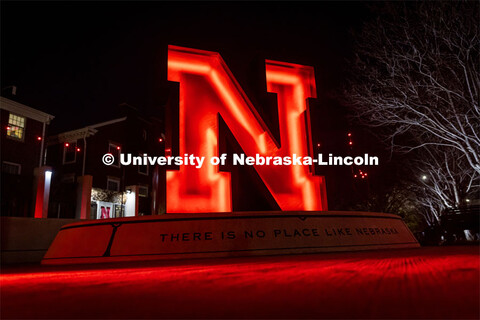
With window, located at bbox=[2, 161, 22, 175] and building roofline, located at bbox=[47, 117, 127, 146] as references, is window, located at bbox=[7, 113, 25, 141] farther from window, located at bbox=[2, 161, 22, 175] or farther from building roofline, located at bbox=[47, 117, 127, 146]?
building roofline, located at bbox=[47, 117, 127, 146]

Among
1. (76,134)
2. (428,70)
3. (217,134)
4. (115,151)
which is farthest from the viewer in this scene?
(115,151)

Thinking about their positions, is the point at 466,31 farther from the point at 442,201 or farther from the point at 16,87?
the point at 16,87

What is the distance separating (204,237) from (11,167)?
18584mm

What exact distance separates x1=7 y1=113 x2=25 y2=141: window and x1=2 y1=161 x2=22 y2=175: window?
1617 millimetres

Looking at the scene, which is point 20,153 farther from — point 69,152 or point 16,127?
point 69,152

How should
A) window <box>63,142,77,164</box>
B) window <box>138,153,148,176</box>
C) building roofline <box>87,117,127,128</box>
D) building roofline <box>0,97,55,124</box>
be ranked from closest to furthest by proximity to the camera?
1. building roofline <box>0,97,55,124</box>
2. window <box>63,142,77,164</box>
3. building roofline <box>87,117,127,128</box>
4. window <box>138,153,148,176</box>

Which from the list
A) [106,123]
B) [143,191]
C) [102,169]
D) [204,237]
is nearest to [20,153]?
[102,169]

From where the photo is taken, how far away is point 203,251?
18.5 ft

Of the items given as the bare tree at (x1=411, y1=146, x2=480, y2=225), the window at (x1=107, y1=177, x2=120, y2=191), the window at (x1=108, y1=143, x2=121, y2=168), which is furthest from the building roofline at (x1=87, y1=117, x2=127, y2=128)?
the bare tree at (x1=411, y1=146, x2=480, y2=225)

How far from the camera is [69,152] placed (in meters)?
25.2

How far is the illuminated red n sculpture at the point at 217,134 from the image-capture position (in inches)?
299

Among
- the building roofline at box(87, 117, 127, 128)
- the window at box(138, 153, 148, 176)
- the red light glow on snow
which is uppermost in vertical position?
the building roofline at box(87, 117, 127, 128)

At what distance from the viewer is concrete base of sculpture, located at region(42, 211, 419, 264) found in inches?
223

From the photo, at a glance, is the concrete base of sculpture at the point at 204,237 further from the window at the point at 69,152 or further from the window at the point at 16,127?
the window at the point at 69,152
